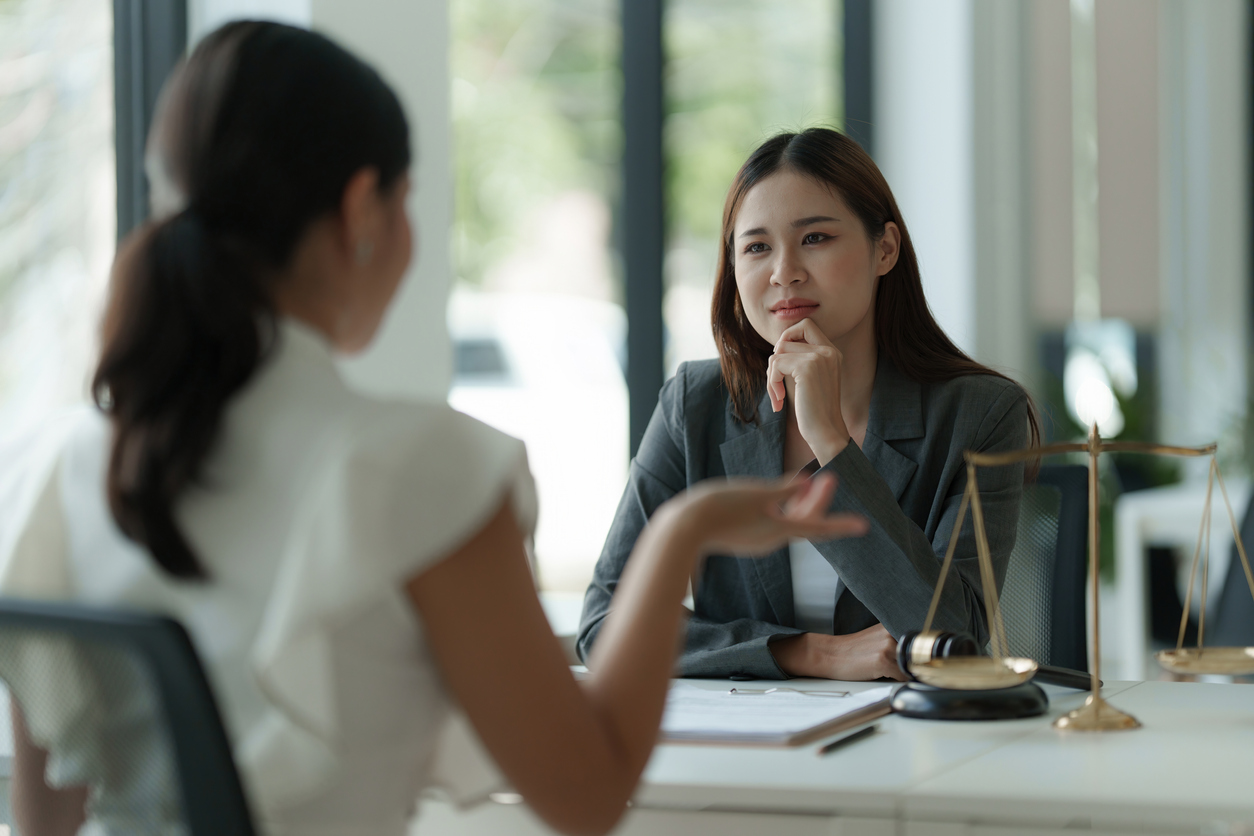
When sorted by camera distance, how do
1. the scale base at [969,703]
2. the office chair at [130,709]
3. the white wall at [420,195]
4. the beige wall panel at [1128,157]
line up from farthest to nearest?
the beige wall panel at [1128,157]
the white wall at [420,195]
the scale base at [969,703]
the office chair at [130,709]

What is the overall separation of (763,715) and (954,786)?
0.27 meters

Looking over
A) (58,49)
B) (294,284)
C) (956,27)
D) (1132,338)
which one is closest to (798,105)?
(956,27)

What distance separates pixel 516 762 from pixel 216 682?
0.20 meters

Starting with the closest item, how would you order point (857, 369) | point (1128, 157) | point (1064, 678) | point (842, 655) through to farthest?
point (1064, 678) < point (842, 655) < point (857, 369) < point (1128, 157)

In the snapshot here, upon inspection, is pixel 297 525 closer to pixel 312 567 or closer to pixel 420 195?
pixel 312 567

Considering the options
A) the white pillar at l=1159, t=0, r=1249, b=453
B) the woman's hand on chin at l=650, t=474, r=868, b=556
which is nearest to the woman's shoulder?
the woman's hand on chin at l=650, t=474, r=868, b=556

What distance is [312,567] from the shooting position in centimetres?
75

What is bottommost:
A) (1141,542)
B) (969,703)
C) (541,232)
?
(1141,542)

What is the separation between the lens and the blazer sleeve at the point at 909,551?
1.52 m

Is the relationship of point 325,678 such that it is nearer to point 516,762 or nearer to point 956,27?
point 516,762

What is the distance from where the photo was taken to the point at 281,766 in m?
0.77

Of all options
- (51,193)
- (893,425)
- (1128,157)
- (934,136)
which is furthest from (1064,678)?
(1128,157)

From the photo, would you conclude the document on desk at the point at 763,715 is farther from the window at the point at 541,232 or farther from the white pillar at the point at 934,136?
the window at the point at 541,232

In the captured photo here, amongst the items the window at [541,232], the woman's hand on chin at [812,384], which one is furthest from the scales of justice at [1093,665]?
the window at [541,232]
